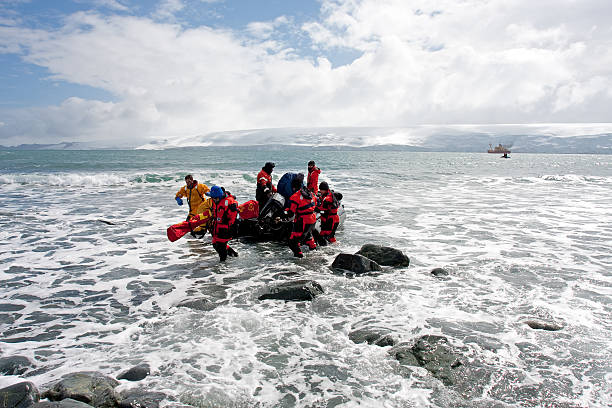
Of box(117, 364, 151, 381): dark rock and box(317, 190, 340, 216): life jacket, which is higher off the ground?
box(317, 190, 340, 216): life jacket

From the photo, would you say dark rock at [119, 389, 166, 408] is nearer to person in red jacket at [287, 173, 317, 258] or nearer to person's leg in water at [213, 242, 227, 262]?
person's leg in water at [213, 242, 227, 262]

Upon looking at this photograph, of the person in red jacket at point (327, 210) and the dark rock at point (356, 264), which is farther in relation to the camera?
the person in red jacket at point (327, 210)

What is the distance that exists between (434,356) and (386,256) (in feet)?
11.5

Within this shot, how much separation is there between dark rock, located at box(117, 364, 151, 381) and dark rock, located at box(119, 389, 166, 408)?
0.21 metres

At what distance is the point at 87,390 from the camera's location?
3.34 meters

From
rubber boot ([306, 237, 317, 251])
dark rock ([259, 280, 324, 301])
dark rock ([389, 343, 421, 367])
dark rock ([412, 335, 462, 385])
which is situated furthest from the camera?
rubber boot ([306, 237, 317, 251])

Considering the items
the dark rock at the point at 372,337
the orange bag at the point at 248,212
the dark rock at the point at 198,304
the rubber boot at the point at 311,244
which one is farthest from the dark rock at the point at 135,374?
the orange bag at the point at 248,212

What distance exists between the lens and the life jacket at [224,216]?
7.50 metres

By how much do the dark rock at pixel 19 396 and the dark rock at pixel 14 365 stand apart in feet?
2.71

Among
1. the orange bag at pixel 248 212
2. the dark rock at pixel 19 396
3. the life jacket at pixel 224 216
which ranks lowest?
the dark rock at pixel 19 396

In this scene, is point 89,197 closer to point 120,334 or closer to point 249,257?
point 249,257

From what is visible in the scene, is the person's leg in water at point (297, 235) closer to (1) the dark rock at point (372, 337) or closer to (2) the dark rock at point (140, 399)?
(1) the dark rock at point (372, 337)

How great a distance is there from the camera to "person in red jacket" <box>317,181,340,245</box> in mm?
9344

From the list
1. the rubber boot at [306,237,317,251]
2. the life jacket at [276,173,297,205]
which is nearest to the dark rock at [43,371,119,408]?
the rubber boot at [306,237,317,251]
